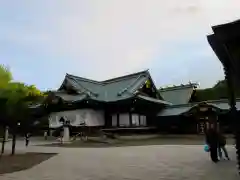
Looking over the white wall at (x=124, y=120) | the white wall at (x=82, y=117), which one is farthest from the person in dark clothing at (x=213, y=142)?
the white wall at (x=82, y=117)

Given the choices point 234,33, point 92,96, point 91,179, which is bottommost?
point 91,179

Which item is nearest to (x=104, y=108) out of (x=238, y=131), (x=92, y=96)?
(x=92, y=96)

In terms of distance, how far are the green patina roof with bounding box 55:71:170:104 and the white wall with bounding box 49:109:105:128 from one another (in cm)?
165

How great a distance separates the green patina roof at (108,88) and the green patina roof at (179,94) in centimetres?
508

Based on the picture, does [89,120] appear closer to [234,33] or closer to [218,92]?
[218,92]

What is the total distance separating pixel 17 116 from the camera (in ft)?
53.6

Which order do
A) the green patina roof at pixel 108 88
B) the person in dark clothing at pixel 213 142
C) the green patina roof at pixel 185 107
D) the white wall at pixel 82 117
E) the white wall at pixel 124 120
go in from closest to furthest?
the person in dark clothing at pixel 213 142 → the green patina roof at pixel 185 107 → the white wall at pixel 82 117 → the white wall at pixel 124 120 → the green patina roof at pixel 108 88

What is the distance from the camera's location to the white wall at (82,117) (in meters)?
34.2

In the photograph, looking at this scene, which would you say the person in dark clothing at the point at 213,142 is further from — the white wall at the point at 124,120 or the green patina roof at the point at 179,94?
the green patina roof at the point at 179,94

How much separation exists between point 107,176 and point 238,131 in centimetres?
451

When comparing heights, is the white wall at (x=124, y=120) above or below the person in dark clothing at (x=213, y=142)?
above

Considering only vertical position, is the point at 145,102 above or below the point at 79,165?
above

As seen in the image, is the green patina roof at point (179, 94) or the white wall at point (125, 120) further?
the green patina roof at point (179, 94)

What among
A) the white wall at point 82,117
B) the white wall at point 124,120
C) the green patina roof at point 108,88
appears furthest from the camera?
the green patina roof at point 108,88
